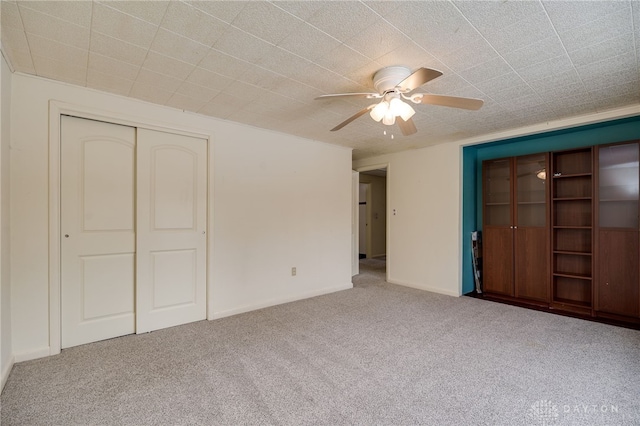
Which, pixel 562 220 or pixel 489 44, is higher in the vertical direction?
pixel 489 44

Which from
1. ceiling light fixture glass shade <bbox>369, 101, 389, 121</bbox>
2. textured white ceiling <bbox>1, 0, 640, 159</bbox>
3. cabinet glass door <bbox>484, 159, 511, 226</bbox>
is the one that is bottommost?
cabinet glass door <bbox>484, 159, 511, 226</bbox>

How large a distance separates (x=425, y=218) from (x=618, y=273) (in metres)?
2.29

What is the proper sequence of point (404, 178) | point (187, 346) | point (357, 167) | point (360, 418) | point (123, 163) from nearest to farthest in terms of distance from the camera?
1. point (360, 418)
2. point (187, 346)
3. point (123, 163)
4. point (404, 178)
5. point (357, 167)

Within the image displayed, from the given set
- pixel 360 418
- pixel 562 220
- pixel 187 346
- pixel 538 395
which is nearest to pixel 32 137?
pixel 187 346

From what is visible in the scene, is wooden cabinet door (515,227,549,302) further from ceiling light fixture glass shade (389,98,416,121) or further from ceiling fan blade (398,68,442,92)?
ceiling fan blade (398,68,442,92)

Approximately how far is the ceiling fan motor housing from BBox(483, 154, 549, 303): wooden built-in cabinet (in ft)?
9.50

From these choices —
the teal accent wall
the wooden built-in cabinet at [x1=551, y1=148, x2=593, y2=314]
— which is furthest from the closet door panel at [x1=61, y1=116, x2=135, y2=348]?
the wooden built-in cabinet at [x1=551, y1=148, x2=593, y2=314]

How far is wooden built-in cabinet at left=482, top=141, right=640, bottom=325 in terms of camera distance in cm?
328

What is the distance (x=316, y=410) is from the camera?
5.83ft

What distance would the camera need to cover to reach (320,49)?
1.98m

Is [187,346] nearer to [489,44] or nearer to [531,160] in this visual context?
[489,44]

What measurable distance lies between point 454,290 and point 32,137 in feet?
16.9

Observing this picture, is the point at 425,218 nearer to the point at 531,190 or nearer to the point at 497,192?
the point at 497,192

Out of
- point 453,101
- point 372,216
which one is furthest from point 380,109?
point 372,216
